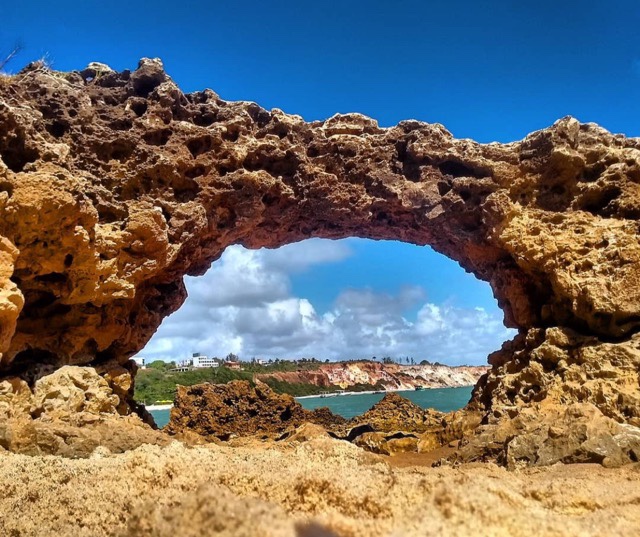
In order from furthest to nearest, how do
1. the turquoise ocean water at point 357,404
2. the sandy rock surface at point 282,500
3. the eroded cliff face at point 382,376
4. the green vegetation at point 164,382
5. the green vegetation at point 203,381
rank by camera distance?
the eroded cliff face at point 382,376
the green vegetation at point 203,381
the green vegetation at point 164,382
the turquoise ocean water at point 357,404
the sandy rock surface at point 282,500

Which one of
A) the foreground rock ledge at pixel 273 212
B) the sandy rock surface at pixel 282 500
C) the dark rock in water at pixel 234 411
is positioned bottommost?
the dark rock in water at pixel 234 411

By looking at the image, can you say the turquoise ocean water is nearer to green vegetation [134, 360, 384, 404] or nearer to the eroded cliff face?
green vegetation [134, 360, 384, 404]

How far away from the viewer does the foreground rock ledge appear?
9492 mm

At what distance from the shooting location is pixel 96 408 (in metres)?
9.98

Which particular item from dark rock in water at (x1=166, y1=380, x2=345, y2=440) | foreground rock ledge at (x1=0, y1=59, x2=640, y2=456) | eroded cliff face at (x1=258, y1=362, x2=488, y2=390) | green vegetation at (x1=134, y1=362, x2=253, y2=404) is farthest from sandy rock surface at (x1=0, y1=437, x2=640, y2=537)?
eroded cliff face at (x1=258, y1=362, x2=488, y2=390)

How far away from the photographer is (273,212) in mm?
13961

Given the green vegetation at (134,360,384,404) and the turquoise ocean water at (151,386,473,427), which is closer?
the turquoise ocean water at (151,386,473,427)

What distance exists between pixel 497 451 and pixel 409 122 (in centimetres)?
948

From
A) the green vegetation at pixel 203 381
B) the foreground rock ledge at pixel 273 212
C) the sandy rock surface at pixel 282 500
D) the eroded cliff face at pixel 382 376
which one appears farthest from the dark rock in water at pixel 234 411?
the eroded cliff face at pixel 382 376

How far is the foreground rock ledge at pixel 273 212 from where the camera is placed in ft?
31.1

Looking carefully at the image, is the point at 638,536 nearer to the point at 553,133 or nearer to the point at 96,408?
the point at 96,408

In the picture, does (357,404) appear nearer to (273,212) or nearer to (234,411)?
(234,411)

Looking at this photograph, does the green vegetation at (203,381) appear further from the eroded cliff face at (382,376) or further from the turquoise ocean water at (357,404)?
the turquoise ocean water at (357,404)

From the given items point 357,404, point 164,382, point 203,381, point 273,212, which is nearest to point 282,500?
point 273,212
